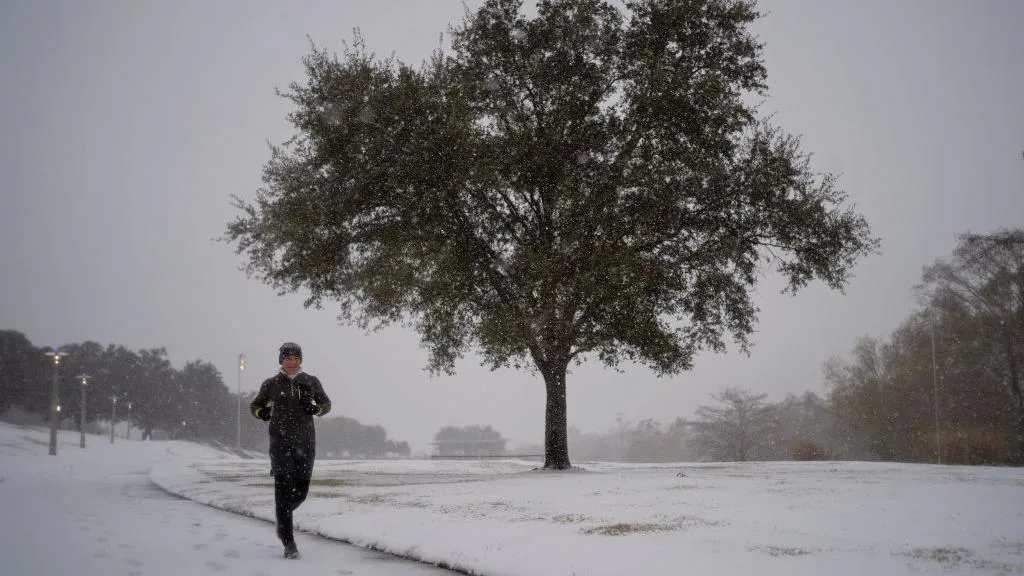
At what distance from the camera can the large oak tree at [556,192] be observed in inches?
733

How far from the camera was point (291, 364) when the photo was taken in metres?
7.75

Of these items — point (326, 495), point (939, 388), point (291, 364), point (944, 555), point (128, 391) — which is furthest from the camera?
point (128, 391)

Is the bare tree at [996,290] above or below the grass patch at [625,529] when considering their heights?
above

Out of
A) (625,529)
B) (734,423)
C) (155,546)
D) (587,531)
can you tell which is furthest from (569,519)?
(734,423)

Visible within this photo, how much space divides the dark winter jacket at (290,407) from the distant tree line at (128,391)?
93896mm

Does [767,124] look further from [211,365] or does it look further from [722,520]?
[211,365]

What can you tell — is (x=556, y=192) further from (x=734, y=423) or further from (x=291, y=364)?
(x=734, y=423)

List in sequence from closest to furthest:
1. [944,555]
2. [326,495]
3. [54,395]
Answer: [944,555], [326,495], [54,395]

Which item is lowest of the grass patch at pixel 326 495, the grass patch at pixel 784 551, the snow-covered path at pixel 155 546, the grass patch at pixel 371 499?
the grass patch at pixel 326 495

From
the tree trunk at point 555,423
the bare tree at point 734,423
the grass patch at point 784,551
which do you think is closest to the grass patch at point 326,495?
the tree trunk at point 555,423

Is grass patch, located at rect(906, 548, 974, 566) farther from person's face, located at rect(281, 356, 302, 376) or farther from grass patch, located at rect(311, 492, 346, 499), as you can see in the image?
grass patch, located at rect(311, 492, 346, 499)

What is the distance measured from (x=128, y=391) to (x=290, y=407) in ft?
393

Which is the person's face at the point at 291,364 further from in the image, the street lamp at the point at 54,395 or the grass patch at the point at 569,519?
the street lamp at the point at 54,395

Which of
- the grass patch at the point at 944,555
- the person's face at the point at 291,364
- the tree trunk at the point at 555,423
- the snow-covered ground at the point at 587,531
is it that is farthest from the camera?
the tree trunk at the point at 555,423
